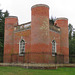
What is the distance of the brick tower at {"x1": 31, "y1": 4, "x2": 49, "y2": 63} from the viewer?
16.7 metres

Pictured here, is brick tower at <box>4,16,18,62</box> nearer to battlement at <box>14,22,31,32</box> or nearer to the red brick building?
the red brick building

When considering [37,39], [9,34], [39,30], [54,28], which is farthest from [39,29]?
[9,34]

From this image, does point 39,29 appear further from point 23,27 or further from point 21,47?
point 21,47

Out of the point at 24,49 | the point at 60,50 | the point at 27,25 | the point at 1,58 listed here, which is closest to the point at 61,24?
the point at 60,50

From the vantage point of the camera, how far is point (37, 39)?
16.8 m

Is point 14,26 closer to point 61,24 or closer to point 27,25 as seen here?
point 27,25

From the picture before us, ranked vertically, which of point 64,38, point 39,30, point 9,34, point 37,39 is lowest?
point 37,39

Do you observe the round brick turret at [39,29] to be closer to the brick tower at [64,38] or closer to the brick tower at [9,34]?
the brick tower at [9,34]

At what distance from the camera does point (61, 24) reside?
22625 mm

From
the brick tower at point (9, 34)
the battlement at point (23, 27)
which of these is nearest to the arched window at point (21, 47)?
the battlement at point (23, 27)

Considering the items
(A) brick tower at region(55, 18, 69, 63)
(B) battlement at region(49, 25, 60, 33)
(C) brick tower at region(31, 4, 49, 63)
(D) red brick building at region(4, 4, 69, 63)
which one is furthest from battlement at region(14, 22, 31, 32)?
(A) brick tower at region(55, 18, 69, 63)

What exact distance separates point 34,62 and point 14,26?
7840mm

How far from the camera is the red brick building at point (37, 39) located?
16.8m

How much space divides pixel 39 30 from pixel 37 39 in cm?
115
